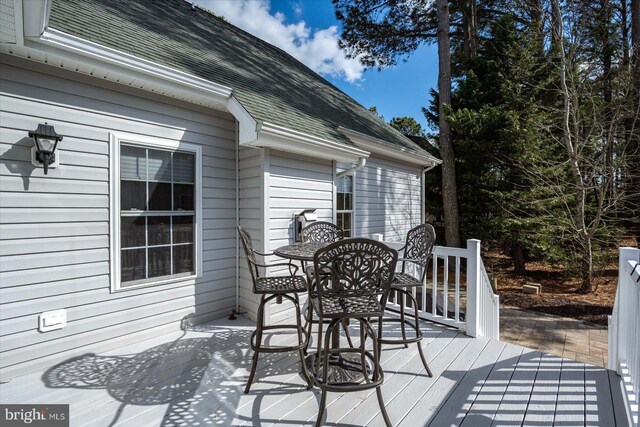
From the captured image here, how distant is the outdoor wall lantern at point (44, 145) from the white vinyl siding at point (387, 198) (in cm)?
501

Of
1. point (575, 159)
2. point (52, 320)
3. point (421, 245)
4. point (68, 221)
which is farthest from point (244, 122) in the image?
point (575, 159)

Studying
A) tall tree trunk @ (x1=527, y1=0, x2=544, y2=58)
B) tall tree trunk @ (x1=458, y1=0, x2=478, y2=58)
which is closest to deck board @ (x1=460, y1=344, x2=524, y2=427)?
tall tree trunk @ (x1=527, y1=0, x2=544, y2=58)

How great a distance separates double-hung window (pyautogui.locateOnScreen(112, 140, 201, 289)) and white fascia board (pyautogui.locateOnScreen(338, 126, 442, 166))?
2.78 m

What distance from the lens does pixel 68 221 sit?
9.84 ft

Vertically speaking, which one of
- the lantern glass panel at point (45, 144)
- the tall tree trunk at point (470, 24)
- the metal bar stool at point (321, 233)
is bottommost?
the metal bar stool at point (321, 233)

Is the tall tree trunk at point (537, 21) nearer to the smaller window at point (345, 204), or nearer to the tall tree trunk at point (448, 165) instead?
the tall tree trunk at point (448, 165)

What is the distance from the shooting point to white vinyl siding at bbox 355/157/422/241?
6980mm

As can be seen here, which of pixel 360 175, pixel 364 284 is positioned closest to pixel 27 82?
pixel 364 284

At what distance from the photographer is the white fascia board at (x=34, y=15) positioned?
2062mm

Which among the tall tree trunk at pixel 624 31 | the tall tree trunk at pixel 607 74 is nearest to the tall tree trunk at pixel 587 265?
the tall tree trunk at pixel 607 74

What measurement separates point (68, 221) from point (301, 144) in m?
2.52

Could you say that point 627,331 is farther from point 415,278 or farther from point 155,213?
point 155,213

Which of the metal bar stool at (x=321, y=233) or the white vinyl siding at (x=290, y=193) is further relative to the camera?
the white vinyl siding at (x=290, y=193)

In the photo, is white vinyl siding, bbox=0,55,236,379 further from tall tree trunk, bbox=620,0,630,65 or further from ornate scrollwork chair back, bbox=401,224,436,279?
tall tree trunk, bbox=620,0,630,65
